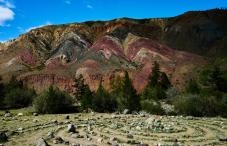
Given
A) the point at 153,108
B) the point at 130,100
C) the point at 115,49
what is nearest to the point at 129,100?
the point at 130,100

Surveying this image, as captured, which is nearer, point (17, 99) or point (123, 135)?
point (123, 135)

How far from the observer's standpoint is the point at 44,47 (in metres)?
127

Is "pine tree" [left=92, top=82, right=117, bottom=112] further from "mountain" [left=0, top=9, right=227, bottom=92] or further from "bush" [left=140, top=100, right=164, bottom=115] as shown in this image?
"mountain" [left=0, top=9, right=227, bottom=92]

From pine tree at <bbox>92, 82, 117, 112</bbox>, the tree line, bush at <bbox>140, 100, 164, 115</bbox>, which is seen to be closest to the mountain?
the tree line

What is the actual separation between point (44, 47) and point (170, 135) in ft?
362

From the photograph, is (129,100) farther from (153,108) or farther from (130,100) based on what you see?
(153,108)

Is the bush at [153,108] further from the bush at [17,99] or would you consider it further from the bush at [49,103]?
the bush at [17,99]

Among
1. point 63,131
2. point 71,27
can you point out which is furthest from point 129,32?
point 63,131

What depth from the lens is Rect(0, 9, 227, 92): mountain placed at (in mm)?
100375

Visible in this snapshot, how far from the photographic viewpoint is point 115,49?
114 m

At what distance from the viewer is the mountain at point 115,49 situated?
100375 mm

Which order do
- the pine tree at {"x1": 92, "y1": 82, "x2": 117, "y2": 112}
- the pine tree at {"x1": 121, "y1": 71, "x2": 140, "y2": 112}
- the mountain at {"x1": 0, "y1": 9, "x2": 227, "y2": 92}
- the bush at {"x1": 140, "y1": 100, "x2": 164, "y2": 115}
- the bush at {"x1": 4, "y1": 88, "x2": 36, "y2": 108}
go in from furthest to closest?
the mountain at {"x1": 0, "y1": 9, "x2": 227, "y2": 92}, the bush at {"x1": 4, "y1": 88, "x2": 36, "y2": 108}, the pine tree at {"x1": 92, "y1": 82, "x2": 117, "y2": 112}, the pine tree at {"x1": 121, "y1": 71, "x2": 140, "y2": 112}, the bush at {"x1": 140, "y1": 100, "x2": 164, "y2": 115}

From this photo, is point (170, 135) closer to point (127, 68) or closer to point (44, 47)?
point (127, 68)

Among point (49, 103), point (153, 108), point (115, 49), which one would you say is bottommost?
point (153, 108)
